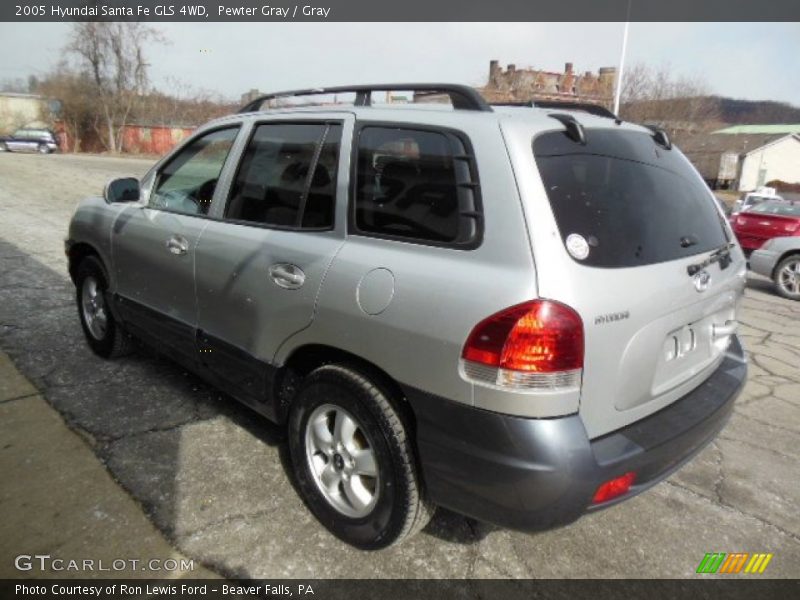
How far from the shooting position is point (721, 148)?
59.9 metres

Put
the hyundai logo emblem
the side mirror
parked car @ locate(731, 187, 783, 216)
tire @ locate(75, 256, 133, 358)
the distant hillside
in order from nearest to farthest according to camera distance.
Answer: the hyundai logo emblem
the side mirror
tire @ locate(75, 256, 133, 358)
parked car @ locate(731, 187, 783, 216)
the distant hillside

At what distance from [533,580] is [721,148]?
69.6 meters

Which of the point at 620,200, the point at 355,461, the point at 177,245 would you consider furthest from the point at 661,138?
the point at 177,245

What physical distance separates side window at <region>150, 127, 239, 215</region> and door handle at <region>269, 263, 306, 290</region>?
32.5 inches

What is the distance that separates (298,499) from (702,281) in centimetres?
202

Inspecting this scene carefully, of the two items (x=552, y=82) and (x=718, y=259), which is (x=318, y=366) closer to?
(x=718, y=259)

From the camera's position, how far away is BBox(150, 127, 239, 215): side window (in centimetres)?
304

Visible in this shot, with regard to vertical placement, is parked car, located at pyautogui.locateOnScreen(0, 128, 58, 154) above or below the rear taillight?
above

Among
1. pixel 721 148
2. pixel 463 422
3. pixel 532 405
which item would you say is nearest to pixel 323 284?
pixel 463 422

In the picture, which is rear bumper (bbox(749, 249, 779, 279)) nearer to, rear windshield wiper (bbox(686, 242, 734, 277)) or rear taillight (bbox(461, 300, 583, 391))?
rear windshield wiper (bbox(686, 242, 734, 277))

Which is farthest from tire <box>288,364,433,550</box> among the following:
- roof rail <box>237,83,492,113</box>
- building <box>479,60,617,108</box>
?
building <box>479,60,617,108</box>

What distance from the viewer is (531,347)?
173 centimetres

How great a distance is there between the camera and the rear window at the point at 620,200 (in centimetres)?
187

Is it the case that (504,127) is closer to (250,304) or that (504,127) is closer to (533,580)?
(250,304)
